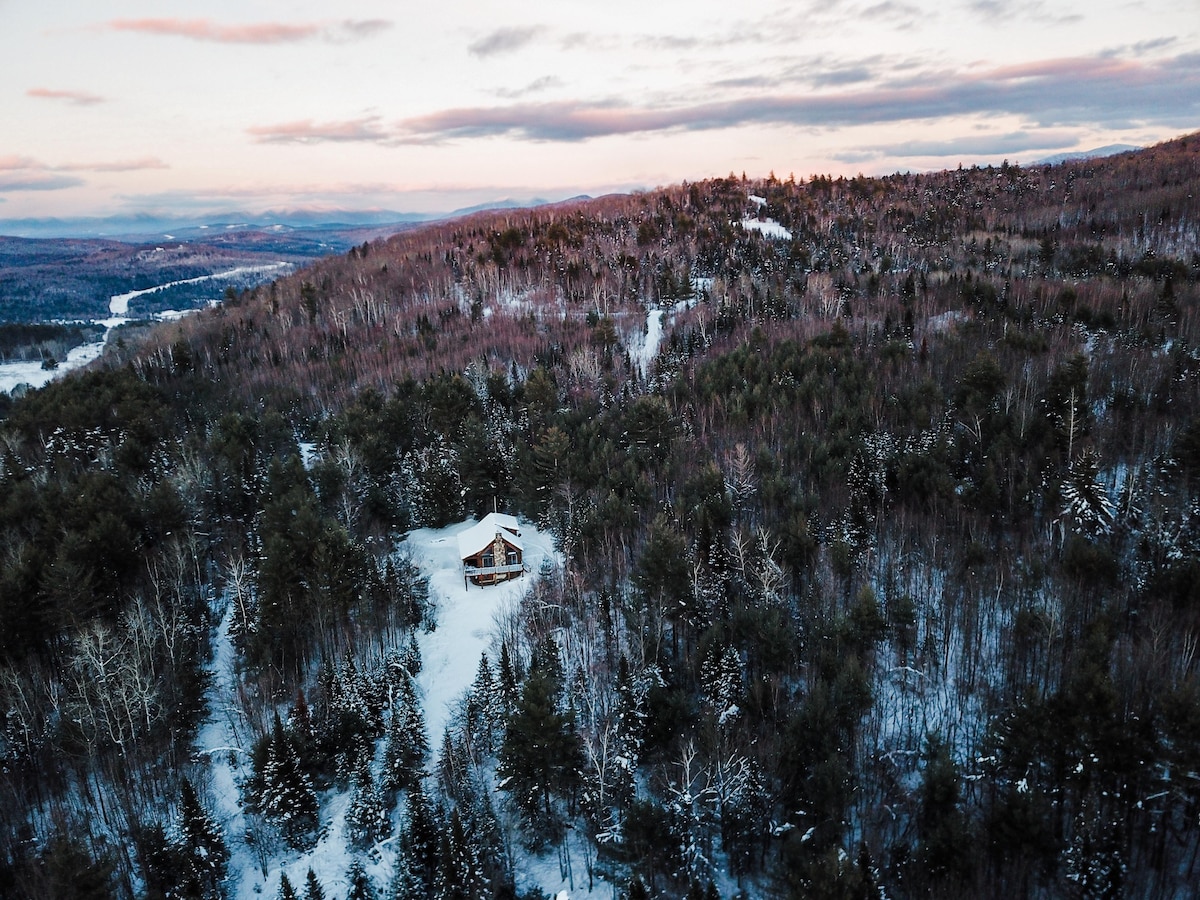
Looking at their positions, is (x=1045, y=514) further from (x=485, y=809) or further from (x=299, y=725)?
(x=299, y=725)

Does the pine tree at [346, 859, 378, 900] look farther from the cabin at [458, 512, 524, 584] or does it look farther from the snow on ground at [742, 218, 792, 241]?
the snow on ground at [742, 218, 792, 241]

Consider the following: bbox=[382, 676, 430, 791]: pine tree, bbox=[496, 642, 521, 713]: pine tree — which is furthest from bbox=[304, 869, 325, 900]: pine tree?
bbox=[496, 642, 521, 713]: pine tree

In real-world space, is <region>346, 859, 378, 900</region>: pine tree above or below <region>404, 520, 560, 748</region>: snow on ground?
below

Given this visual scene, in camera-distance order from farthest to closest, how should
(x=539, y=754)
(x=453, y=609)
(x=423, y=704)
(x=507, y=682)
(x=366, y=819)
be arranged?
(x=453, y=609), (x=423, y=704), (x=507, y=682), (x=366, y=819), (x=539, y=754)

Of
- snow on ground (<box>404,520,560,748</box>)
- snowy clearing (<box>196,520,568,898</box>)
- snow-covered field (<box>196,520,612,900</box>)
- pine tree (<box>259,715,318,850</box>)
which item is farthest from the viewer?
snow on ground (<box>404,520,560,748</box>)

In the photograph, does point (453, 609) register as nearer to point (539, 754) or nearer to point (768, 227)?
point (539, 754)

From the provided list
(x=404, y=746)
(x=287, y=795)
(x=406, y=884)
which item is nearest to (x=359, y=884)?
(x=406, y=884)

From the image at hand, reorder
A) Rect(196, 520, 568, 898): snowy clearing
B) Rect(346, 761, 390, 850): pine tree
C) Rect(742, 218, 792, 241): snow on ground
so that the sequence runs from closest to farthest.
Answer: Rect(196, 520, 568, 898): snowy clearing < Rect(346, 761, 390, 850): pine tree < Rect(742, 218, 792, 241): snow on ground
